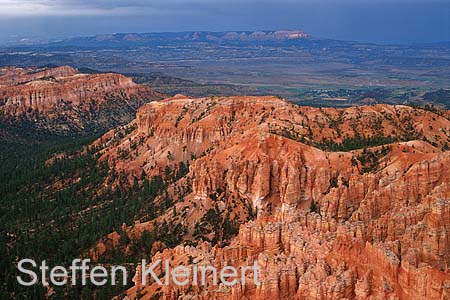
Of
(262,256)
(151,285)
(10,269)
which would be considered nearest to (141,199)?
(10,269)

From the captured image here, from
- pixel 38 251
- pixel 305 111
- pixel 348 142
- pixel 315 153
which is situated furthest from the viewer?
pixel 305 111

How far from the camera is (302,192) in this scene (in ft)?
275

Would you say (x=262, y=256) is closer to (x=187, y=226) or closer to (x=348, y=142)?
(x=187, y=226)

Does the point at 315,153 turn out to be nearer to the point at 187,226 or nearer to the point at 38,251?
the point at 187,226

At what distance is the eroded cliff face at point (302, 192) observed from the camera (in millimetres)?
45031

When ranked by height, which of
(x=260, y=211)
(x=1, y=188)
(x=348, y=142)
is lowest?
(x=1, y=188)

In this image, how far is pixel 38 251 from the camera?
8038 centimetres

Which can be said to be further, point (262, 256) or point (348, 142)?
point (348, 142)

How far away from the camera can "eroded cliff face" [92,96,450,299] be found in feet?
148

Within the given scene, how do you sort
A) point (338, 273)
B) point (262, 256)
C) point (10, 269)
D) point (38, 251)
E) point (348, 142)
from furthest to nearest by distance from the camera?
point (348, 142), point (38, 251), point (10, 269), point (262, 256), point (338, 273)

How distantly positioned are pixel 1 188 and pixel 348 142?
73.6 metres

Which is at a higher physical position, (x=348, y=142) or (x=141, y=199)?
(x=348, y=142)

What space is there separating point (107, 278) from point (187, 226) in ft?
59.5

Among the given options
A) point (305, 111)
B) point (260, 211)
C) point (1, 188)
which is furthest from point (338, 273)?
point (1, 188)
